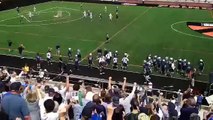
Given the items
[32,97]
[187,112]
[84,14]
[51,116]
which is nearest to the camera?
[51,116]

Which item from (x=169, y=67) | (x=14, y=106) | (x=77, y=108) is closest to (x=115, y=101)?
(x=77, y=108)

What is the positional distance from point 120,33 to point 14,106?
1446 inches

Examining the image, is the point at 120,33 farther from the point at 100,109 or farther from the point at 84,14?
the point at 100,109

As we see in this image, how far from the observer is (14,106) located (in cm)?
950

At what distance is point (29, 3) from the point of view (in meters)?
62.5

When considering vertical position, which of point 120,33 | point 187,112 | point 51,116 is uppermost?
point 120,33

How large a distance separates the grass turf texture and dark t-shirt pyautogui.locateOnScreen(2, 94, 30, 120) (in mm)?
24072

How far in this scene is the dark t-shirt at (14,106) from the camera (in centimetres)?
936

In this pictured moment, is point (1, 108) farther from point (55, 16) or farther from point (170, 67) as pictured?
point (55, 16)

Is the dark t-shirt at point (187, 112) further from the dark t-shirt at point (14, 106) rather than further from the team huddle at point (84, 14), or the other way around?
the team huddle at point (84, 14)

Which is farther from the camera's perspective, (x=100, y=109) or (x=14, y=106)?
(x=100, y=109)

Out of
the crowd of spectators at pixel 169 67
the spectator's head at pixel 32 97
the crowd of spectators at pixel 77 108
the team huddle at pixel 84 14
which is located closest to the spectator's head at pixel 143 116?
the crowd of spectators at pixel 77 108

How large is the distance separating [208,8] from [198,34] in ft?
58.0

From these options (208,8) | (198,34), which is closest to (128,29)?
(198,34)
